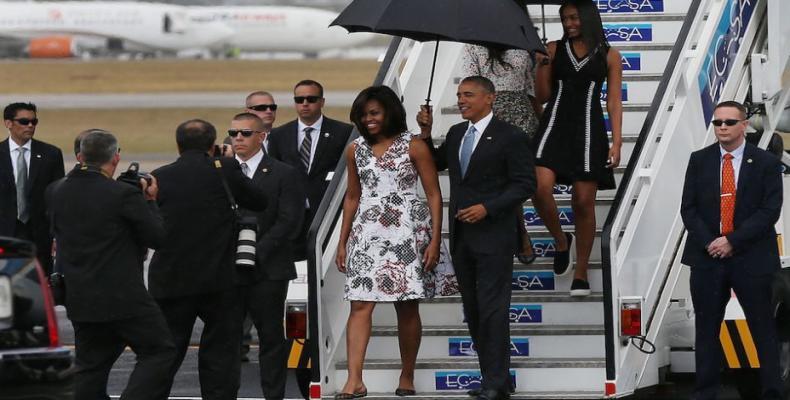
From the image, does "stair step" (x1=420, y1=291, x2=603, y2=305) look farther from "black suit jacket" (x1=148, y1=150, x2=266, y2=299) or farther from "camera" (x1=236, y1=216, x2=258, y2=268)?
"black suit jacket" (x1=148, y1=150, x2=266, y2=299)

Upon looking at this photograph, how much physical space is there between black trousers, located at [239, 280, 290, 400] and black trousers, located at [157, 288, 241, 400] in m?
0.30

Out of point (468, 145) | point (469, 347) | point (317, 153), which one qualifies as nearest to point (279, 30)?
point (317, 153)

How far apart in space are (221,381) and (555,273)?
1988 mm

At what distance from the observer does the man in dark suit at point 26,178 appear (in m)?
9.89

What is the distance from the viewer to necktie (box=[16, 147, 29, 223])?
9.92 meters

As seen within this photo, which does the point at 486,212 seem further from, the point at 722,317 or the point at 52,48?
the point at 52,48

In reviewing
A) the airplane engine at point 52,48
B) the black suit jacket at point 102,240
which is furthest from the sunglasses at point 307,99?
the airplane engine at point 52,48

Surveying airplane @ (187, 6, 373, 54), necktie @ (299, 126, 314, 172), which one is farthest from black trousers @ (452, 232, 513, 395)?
airplane @ (187, 6, 373, 54)

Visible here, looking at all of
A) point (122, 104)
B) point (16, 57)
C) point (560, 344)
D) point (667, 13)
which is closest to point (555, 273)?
point (560, 344)

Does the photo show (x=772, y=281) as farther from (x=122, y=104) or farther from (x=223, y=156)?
(x=122, y=104)

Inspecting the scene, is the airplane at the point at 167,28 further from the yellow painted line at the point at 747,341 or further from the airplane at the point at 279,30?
the yellow painted line at the point at 747,341

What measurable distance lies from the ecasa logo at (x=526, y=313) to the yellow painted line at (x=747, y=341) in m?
1.07

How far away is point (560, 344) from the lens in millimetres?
8094

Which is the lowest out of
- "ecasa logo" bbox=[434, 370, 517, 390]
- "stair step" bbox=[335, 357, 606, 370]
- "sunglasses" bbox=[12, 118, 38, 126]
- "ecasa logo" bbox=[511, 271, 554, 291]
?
"ecasa logo" bbox=[434, 370, 517, 390]
